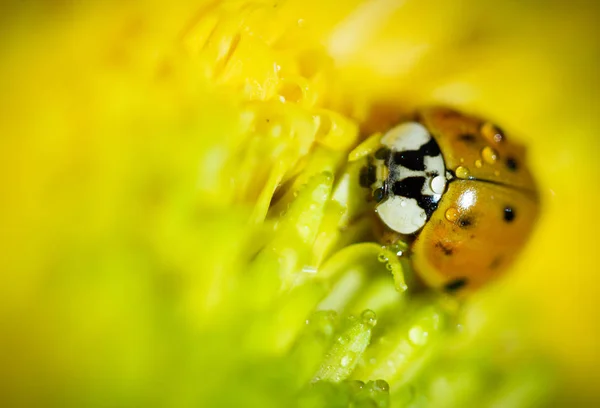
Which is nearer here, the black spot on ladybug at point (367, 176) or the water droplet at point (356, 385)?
the water droplet at point (356, 385)

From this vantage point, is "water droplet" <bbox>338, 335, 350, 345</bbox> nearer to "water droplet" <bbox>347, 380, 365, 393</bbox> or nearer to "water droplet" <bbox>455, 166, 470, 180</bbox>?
"water droplet" <bbox>347, 380, 365, 393</bbox>

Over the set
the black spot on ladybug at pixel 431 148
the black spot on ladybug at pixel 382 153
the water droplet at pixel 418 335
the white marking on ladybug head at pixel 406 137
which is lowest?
the water droplet at pixel 418 335

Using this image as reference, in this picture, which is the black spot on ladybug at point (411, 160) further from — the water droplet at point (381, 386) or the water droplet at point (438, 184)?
the water droplet at point (381, 386)

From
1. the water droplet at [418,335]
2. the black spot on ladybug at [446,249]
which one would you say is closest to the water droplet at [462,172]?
the black spot on ladybug at [446,249]

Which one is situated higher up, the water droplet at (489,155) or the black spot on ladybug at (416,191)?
the black spot on ladybug at (416,191)

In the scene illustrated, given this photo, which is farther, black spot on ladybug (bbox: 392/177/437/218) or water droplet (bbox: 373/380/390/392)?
black spot on ladybug (bbox: 392/177/437/218)

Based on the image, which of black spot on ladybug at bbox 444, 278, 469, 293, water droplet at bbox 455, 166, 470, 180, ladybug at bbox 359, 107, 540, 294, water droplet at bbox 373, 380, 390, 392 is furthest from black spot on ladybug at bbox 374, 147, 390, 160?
water droplet at bbox 373, 380, 390, 392

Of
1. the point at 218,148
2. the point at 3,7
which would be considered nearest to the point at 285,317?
the point at 218,148
